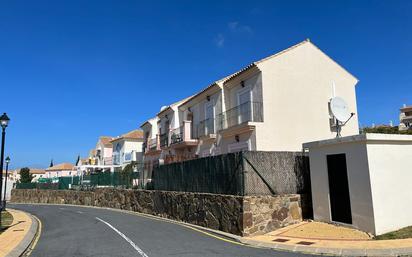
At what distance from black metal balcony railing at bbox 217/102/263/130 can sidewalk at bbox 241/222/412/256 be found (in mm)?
9182

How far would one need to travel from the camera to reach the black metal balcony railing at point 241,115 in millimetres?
21203

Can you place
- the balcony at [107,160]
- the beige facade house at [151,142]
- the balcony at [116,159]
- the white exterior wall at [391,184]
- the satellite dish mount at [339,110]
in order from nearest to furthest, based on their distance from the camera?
the white exterior wall at [391,184]
the satellite dish mount at [339,110]
the beige facade house at [151,142]
the balcony at [116,159]
the balcony at [107,160]

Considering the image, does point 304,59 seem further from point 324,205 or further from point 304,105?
point 324,205

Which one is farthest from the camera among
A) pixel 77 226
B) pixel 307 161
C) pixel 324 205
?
pixel 77 226

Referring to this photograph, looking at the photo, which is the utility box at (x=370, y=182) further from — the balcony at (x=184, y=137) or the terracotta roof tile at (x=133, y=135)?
the terracotta roof tile at (x=133, y=135)

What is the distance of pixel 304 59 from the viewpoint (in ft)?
73.7

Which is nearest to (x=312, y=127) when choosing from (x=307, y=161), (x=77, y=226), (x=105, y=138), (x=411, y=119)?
(x=307, y=161)

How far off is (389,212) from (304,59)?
13.3 meters

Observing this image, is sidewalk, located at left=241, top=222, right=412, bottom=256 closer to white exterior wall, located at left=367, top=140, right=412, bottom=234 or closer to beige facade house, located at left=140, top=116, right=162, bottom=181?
white exterior wall, located at left=367, top=140, right=412, bottom=234

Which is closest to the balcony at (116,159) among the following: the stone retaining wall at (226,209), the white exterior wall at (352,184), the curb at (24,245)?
the stone retaining wall at (226,209)

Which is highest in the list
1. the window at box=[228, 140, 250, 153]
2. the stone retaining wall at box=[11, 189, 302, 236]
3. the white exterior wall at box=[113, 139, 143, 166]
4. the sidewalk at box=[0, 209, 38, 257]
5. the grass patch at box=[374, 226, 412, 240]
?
the white exterior wall at box=[113, 139, 143, 166]

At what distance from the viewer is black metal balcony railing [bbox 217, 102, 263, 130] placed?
21.2 m

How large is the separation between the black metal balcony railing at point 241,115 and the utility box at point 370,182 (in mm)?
8806

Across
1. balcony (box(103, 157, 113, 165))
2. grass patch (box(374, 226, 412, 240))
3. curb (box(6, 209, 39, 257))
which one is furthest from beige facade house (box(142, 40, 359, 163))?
balcony (box(103, 157, 113, 165))
